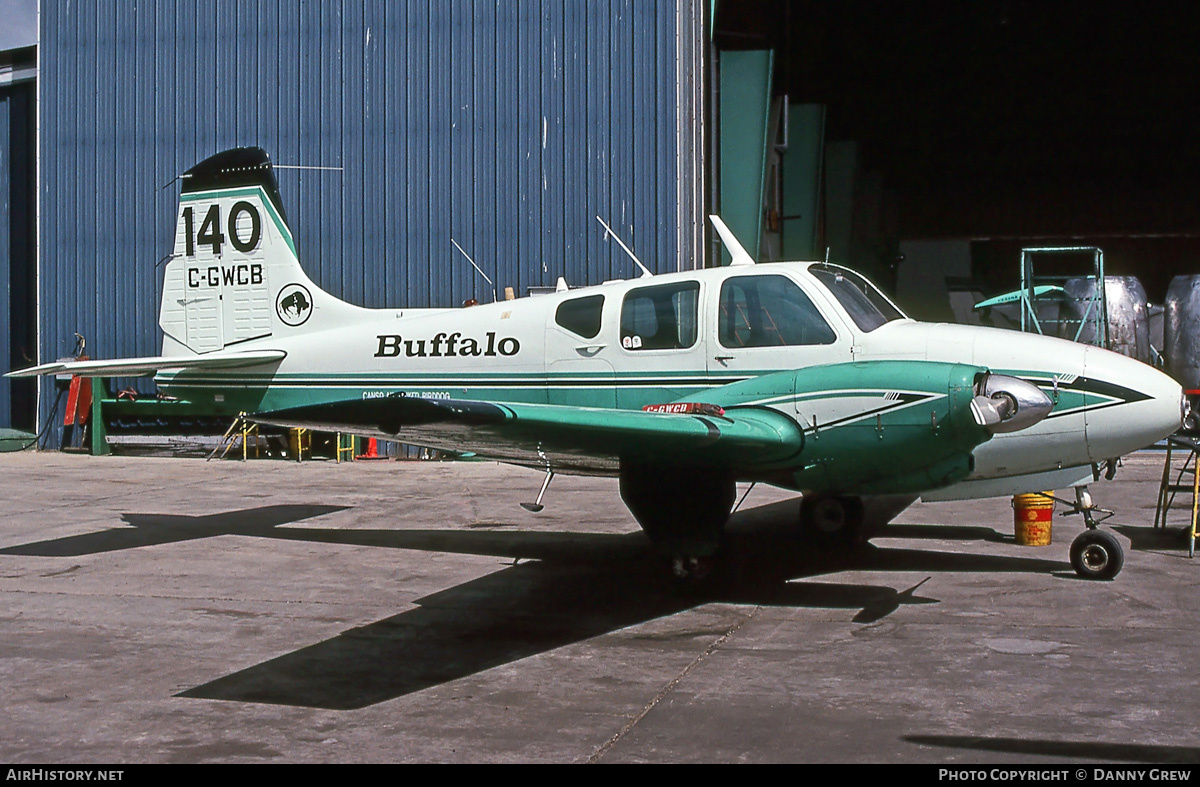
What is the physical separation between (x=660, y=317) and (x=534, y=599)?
233 centimetres

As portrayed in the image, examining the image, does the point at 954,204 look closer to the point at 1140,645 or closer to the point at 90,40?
the point at 90,40

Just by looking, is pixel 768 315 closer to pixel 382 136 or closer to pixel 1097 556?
pixel 1097 556

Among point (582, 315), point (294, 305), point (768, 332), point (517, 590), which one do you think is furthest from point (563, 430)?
point (294, 305)

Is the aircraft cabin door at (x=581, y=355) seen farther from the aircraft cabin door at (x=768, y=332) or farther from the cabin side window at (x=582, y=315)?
the aircraft cabin door at (x=768, y=332)

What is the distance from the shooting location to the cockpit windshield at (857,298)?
7.63 metres

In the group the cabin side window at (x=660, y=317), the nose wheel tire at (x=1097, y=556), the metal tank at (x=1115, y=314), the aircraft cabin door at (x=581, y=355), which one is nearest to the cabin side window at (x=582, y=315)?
the aircraft cabin door at (x=581, y=355)

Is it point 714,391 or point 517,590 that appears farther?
point 517,590

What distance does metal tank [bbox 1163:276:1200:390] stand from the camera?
67.3ft

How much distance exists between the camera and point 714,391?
24.1ft

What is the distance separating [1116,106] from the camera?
31.1 meters

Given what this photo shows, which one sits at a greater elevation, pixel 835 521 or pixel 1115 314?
pixel 1115 314

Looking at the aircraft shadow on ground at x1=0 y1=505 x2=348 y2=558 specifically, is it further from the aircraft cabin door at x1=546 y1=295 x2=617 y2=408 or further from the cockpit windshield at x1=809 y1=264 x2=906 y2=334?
the cockpit windshield at x1=809 y1=264 x2=906 y2=334

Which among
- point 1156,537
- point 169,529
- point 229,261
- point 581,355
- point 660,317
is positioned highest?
point 229,261
